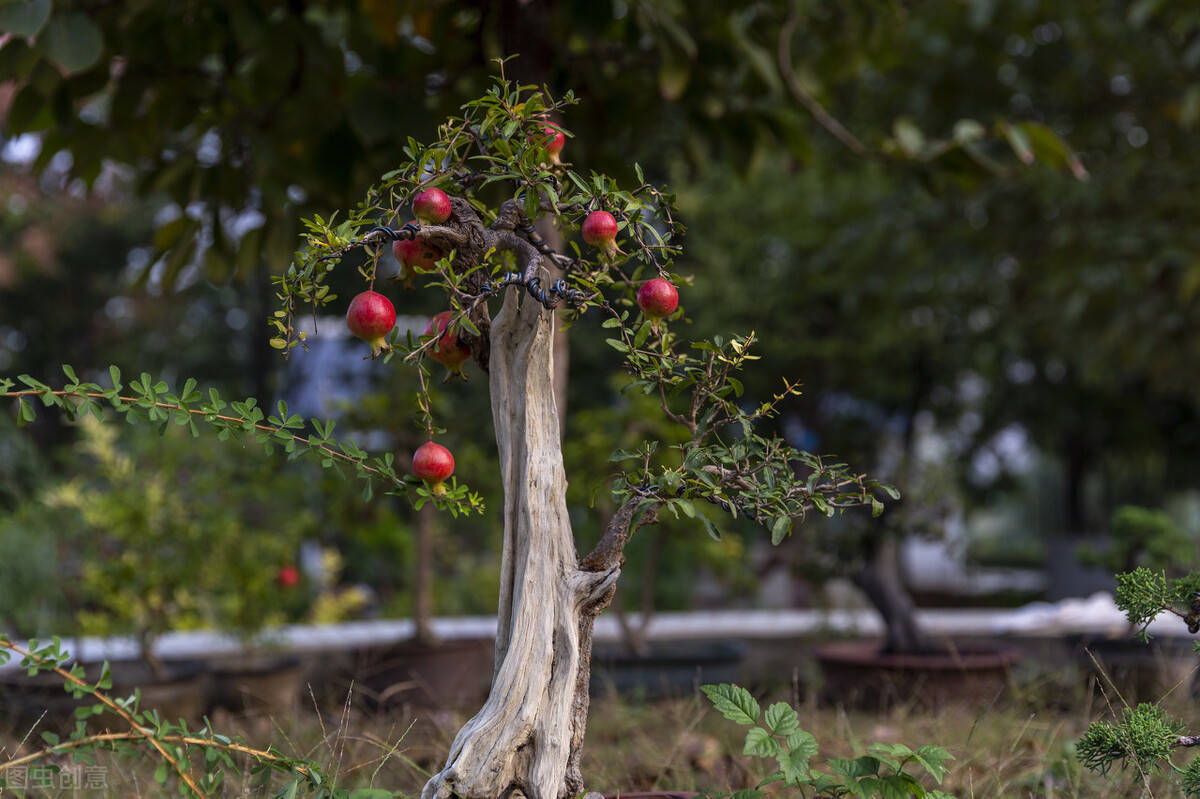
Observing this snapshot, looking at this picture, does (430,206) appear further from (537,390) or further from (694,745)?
(694,745)

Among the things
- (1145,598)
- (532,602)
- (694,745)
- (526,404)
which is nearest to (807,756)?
(532,602)

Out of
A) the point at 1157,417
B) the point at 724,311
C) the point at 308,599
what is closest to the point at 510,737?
the point at 308,599

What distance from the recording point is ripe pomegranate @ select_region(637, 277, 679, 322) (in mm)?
1444

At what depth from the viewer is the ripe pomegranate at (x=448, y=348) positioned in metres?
1.52

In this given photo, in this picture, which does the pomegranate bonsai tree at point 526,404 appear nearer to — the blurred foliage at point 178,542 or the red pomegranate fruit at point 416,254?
the red pomegranate fruit at point 416,254

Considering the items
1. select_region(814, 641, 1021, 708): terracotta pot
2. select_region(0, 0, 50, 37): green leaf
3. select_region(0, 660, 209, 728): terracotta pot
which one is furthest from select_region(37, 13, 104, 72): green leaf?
select_region(814, 641, 1021, 708): terracotta pot

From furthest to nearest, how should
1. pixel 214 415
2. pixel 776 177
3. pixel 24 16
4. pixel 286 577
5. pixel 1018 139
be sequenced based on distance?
1. pixel 776 177
2. pixel 286 577
3. pixel 1018 139
4. pixel 24 16
5. pixel 214 415

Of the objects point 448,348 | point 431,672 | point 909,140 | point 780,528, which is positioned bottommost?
point 431,672

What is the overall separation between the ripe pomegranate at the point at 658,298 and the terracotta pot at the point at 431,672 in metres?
2.24

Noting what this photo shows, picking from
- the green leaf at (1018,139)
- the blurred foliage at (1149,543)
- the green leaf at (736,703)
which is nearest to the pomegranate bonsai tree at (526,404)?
the green leaf at (736,703)

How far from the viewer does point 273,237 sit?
2998mm

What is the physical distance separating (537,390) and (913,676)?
2369mm

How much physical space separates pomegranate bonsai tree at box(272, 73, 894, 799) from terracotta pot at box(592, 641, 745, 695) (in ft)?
6.41

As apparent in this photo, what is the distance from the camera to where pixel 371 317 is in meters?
1.37
